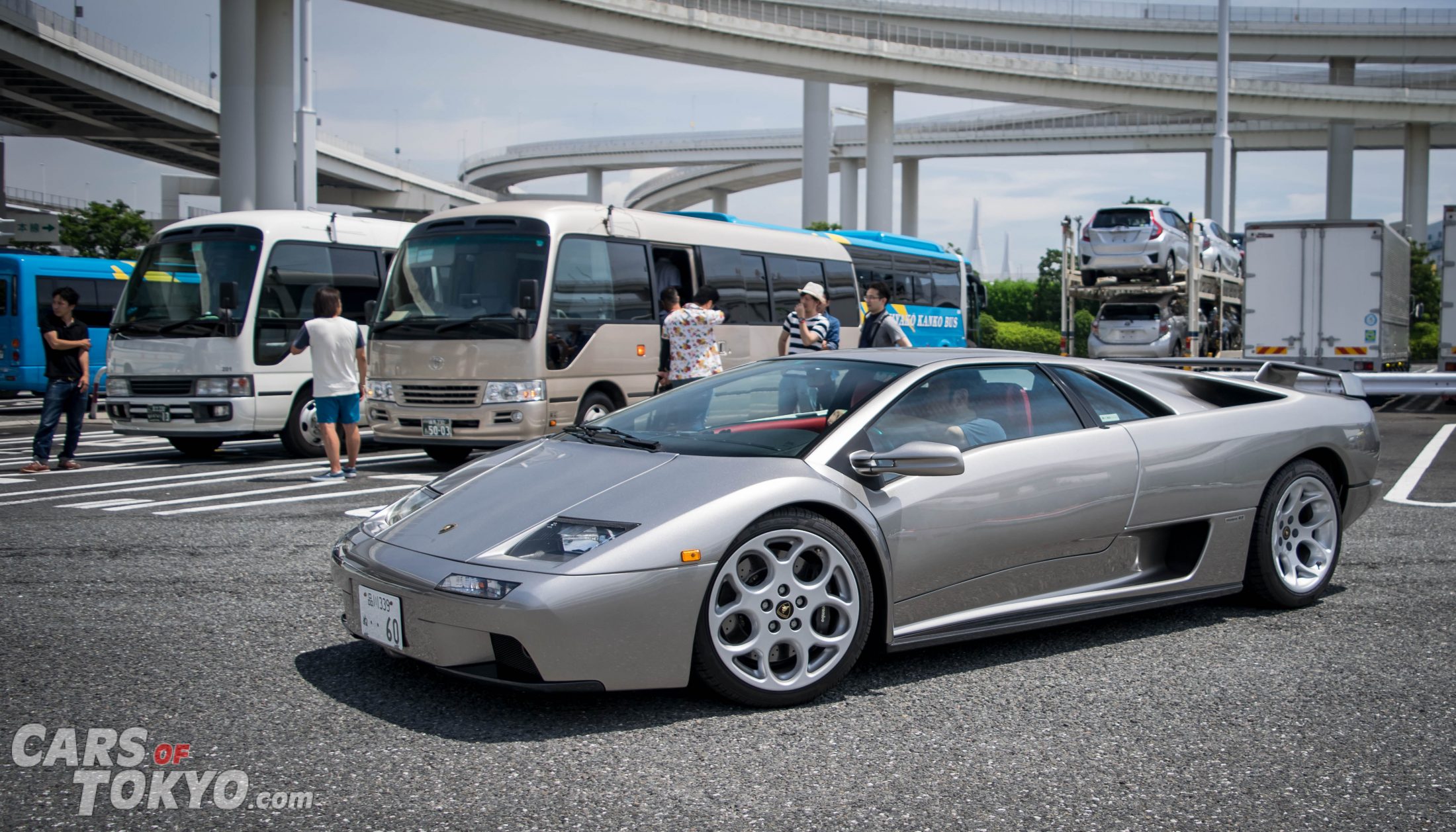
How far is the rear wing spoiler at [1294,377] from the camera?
19.2ft

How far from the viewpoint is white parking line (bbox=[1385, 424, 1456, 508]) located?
860 cm

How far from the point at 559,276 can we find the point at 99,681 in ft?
25.3

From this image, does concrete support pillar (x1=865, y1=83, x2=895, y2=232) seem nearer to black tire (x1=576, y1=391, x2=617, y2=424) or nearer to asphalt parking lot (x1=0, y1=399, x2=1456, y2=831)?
black tire (x1=576, y1=391, x2=617, y2=424)

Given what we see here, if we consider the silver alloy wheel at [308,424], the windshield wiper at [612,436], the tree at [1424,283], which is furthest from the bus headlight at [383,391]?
the tree at [1424,283]

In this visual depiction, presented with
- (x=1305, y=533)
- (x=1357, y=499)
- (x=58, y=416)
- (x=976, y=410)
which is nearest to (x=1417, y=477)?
(x=1357, y=499)

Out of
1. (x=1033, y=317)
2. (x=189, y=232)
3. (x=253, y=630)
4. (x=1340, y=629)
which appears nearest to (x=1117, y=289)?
(x=189, y=232)

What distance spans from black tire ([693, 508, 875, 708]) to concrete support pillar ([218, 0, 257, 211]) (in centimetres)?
3164

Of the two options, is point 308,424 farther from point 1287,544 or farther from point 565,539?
point 1287,544

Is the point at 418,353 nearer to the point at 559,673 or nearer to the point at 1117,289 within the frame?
the point at 559,673

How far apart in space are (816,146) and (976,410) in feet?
166

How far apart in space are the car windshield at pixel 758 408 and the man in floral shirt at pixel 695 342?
5.93 m

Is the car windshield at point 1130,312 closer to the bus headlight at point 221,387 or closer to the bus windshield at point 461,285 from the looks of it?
the bus windshield at point 461,285

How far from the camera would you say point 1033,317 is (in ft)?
223

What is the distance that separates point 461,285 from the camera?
11328mm
